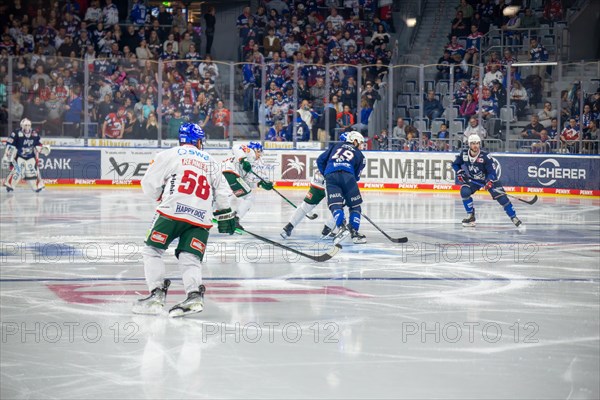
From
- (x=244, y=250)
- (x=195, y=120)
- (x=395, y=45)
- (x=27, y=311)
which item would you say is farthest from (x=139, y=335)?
(x=395, y=45)

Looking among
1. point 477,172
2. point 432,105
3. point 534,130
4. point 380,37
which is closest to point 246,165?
point 477,172

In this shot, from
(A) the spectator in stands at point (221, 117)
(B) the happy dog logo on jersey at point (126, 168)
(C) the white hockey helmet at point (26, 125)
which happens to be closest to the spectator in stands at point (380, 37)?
(A) the spectator in stands at point (221, 117)

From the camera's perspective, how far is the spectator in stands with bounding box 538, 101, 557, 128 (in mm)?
19922

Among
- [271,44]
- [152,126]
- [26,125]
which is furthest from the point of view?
[271,44]

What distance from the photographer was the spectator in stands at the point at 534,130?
796 inches

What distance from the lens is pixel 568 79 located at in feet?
64.5

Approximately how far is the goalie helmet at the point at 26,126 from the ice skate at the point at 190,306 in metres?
12.9

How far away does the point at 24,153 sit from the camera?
1936 cm

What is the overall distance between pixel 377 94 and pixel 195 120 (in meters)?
3.94

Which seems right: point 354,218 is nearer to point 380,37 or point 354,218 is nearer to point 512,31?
point 512,31

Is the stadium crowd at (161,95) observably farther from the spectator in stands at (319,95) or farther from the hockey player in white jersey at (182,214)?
the hockey player in white jersey at (182,214)

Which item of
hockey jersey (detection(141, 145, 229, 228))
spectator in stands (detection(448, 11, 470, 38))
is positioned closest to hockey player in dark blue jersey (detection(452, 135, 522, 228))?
hockey jersey (detection(141, 145, 229, 228))

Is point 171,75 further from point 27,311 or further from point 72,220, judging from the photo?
point 27,311

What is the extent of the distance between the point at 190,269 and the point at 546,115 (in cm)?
1416
